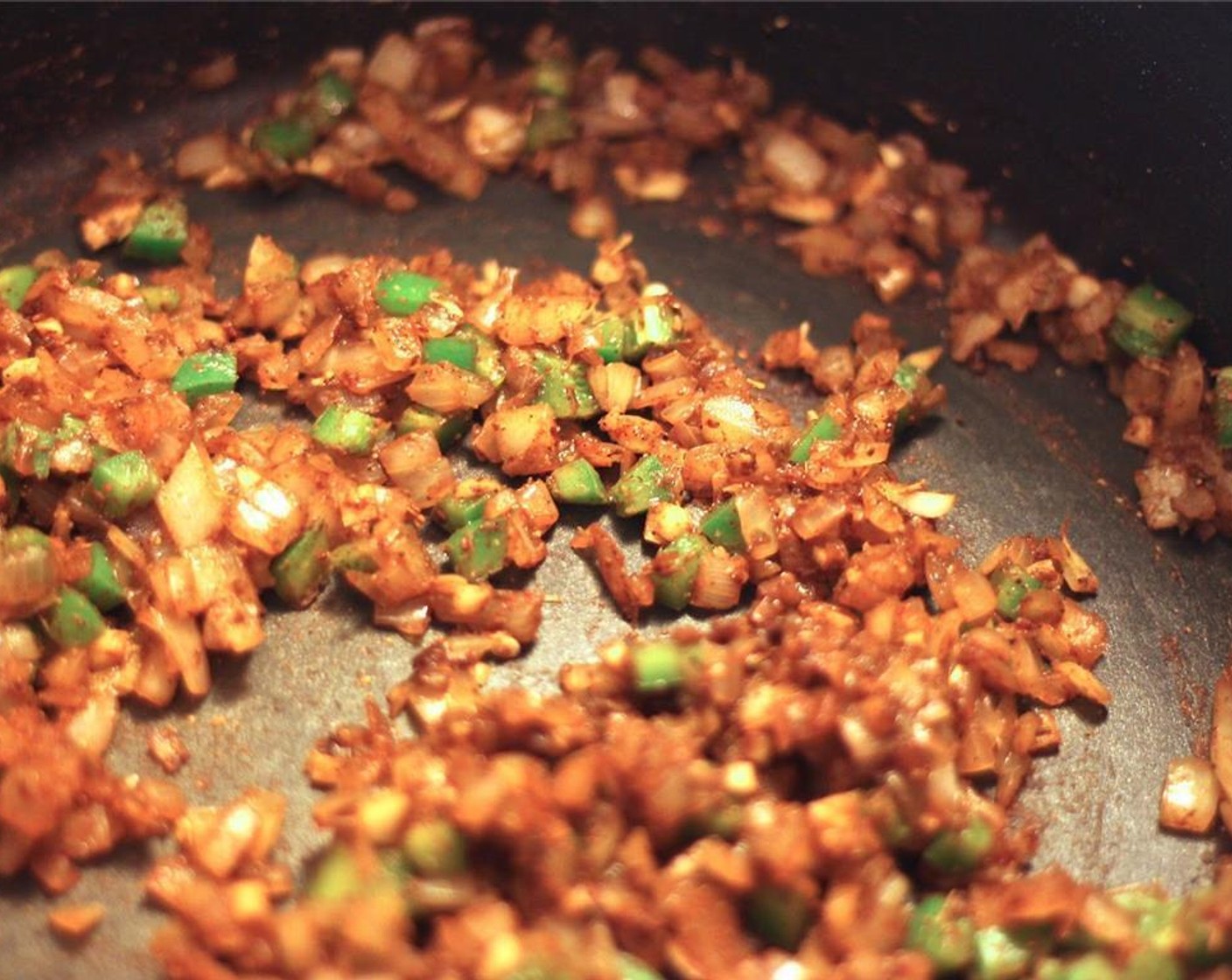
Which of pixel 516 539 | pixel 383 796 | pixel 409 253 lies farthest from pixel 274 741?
pixel 409 253

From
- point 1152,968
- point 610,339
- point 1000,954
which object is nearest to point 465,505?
point 610,339

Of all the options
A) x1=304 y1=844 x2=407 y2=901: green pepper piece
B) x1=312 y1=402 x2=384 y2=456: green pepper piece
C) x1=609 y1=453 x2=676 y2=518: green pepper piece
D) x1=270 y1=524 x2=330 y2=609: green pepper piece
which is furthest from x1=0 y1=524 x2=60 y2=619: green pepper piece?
x1=609 y1=453 x2=676 y2=518: green pepper piece

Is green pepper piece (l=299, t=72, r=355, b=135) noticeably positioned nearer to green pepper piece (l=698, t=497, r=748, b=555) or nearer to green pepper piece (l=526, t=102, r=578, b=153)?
green pepper piece (l=526, t=102, r=578, b=153)

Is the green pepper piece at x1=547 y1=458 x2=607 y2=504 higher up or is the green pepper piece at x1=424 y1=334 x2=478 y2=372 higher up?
the green pepper piece at x1=424 y1=334 x2=478 y2=372

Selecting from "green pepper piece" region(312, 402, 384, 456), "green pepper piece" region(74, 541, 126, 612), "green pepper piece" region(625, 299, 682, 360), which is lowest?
"green pepper piece" region(74, 541, 126, 612)

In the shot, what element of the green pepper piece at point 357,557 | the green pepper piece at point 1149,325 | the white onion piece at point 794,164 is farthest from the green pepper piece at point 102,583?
the green pepper piece at point 1149,325

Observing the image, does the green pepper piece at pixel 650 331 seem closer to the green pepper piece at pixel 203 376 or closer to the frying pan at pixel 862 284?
the frying pan at pixel 862 284

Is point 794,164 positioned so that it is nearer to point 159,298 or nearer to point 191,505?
point 159,298

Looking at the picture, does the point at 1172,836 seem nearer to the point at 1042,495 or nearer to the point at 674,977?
the point at 1042,495
